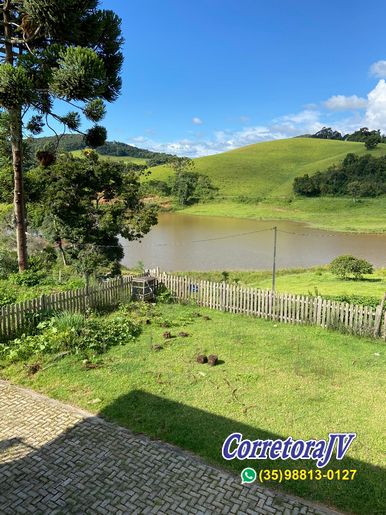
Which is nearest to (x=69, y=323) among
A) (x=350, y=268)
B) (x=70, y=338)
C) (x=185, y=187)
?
(x=70, y=338)

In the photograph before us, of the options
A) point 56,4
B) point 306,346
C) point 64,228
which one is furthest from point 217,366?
point 64,228

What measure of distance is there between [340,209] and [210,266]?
45346mm

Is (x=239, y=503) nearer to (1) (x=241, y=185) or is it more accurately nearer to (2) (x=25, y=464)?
(2) (x=25, y=464)

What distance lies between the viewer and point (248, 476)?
4.28 m

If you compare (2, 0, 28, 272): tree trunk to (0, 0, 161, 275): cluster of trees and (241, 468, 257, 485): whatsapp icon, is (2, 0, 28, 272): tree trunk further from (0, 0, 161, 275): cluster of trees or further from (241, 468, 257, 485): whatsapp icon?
(241, 468, 257, 485): whatsapp icon

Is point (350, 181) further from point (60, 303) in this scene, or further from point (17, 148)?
point (60, 303)

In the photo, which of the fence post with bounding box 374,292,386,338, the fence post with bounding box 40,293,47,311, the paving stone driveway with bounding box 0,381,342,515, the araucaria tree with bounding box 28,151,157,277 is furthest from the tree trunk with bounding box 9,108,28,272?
the fence post with bounding box 374,292,386,338

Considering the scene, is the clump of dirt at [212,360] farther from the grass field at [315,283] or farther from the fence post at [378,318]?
the grass field at [315,283]

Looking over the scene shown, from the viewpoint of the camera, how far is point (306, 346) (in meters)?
8.25

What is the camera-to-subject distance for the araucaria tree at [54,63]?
26.3 ft

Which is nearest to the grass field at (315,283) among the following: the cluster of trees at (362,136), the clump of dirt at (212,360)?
the clump of dirt at (212,360)

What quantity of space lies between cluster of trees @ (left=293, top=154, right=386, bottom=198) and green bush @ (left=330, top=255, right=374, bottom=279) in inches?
2158

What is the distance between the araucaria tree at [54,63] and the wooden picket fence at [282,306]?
17.2 ft

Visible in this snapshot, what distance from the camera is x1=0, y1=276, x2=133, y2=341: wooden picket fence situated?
26.7 feet
